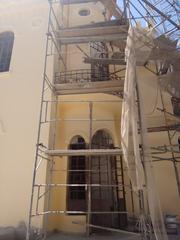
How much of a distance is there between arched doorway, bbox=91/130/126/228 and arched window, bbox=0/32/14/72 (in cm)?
453

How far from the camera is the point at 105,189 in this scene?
7.99 meters

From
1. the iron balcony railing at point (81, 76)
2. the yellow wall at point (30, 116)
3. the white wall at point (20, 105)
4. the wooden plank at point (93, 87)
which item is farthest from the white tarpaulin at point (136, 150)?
the white wall at point (20, 105)

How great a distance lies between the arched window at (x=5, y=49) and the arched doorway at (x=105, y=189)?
453 centimetres

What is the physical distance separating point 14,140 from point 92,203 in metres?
3.17

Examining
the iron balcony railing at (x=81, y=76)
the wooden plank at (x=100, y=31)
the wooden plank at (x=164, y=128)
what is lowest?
the wooden plank at (x=164, y=128)

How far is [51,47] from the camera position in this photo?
8172 mm

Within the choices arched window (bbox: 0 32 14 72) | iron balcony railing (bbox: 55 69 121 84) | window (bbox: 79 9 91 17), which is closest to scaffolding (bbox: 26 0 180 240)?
iron balcony railing (bbox: 55 69 121 84)

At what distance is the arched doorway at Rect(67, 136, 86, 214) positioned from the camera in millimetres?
7645

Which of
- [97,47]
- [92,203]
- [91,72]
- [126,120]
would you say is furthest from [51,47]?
[92,203]

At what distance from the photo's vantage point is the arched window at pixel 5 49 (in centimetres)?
959

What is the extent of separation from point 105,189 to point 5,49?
271 inches

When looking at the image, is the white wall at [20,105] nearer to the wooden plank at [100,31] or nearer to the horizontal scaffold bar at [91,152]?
the horizontal scaffold bar at [91,152]

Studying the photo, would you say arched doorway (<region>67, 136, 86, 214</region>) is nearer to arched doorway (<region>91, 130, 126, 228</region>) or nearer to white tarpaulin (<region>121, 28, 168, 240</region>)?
arched doorway (<region>91, 130, 126, 228</region>)

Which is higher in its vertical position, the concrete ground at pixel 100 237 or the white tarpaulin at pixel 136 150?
the white tarpaulin at pixel 136 150
